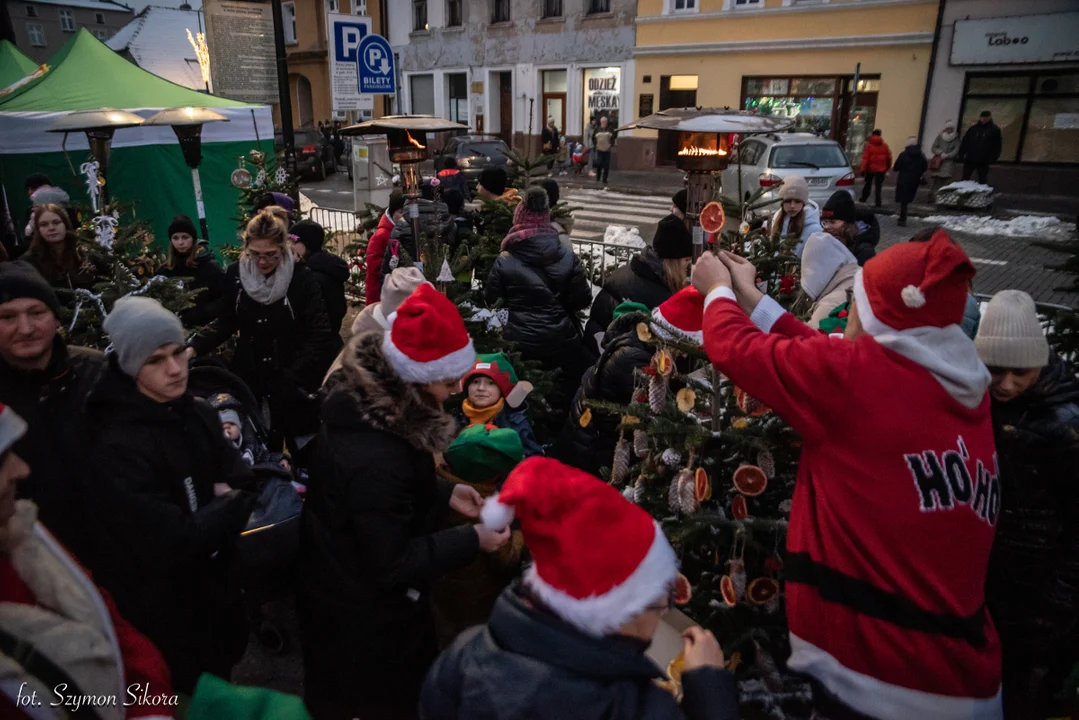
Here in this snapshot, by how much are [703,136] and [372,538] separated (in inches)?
127

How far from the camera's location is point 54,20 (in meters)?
55.5

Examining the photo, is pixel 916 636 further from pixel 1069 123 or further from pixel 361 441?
pixel 1069 123

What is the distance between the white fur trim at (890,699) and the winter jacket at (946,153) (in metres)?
18.8

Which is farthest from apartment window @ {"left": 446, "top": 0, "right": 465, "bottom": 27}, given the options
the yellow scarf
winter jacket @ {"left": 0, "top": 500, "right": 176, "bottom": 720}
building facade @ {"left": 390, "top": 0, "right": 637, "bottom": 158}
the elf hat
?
winter jacket @ {"left": 0, "top": 500, "right": 176, "bottom": 720}

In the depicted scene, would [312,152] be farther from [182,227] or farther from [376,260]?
[182,227]

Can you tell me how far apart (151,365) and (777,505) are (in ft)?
8.04

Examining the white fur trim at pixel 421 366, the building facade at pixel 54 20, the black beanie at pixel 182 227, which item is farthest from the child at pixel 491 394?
the building facade at pixel 54 20

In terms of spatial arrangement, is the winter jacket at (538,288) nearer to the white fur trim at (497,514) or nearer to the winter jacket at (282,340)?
the winter jacket at (282,340)

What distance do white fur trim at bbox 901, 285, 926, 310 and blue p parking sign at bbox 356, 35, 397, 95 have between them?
753 cm

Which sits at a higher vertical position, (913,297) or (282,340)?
(913,297)

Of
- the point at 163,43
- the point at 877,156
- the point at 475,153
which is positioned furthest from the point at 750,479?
the point at 163,43

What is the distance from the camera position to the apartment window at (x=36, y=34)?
54.3m

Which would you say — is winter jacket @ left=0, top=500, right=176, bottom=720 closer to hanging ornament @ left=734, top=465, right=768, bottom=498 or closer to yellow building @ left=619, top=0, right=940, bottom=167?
hanging ornament @ left=734, top=465, right=768, bottom=498

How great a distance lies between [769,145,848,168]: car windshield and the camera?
48.4 ft
